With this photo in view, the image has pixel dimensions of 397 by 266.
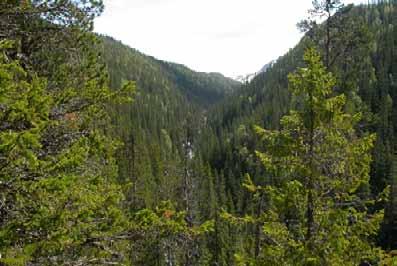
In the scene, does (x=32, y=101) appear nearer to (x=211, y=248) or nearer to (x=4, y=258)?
(x=4, y=258)

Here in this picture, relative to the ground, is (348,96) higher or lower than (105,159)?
higher

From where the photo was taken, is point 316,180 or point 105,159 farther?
point 105,159

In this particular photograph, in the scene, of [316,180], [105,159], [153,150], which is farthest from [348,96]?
[153,150]

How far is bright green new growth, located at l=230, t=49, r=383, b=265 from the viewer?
1012 cm

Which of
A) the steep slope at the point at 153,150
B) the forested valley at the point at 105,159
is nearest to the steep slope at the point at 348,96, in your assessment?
the forested valley at the point at 105,159

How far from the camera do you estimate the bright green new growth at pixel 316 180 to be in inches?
399

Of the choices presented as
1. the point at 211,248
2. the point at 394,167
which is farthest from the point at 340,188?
the point at 394,167

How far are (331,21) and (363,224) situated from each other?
8.25 metres

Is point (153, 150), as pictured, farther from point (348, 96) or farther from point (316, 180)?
point (316, 180)

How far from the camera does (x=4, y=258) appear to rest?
6266 millimetres

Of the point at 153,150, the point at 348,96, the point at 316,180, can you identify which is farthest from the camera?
the point at 153,150

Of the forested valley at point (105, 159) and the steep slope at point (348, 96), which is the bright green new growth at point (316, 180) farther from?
the steep slope at point (348, 96)

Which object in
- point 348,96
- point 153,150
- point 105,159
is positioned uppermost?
point 348,96

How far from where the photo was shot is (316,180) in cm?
1058
